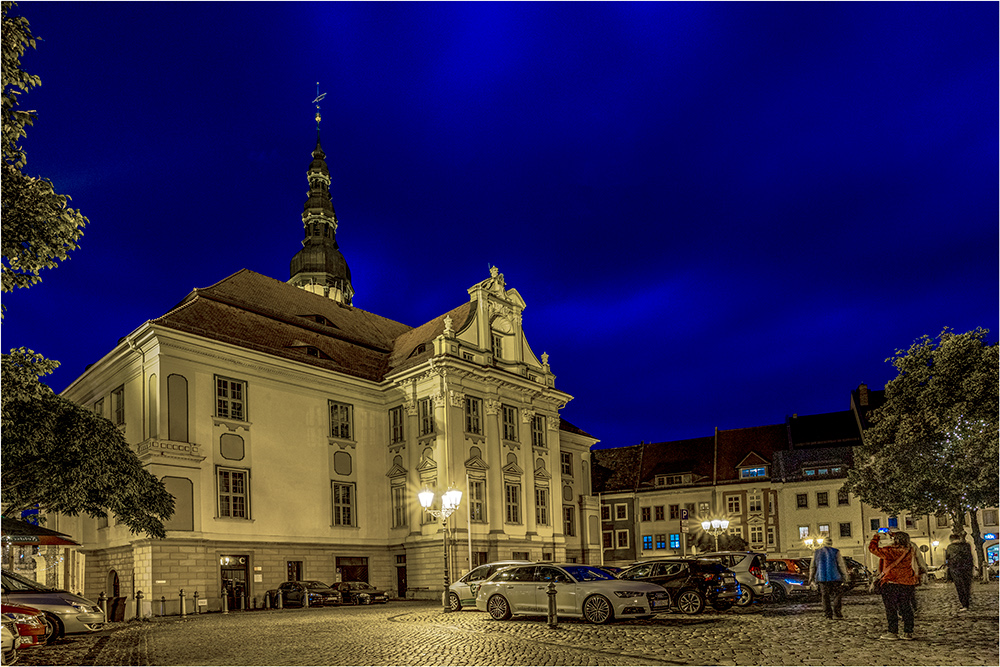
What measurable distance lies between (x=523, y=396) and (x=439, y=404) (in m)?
7.21

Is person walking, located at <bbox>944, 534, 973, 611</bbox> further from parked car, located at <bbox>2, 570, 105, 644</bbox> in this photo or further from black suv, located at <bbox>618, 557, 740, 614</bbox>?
parked car, located at <bbox>2, 570, 105, 644</bbox>

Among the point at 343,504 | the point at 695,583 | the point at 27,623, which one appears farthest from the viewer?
the point at 343,504

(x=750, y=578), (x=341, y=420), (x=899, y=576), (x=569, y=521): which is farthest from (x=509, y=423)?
(x=899, y=576)

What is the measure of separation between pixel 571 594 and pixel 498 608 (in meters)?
2.56

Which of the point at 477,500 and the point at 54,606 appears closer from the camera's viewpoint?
the point at 54,606

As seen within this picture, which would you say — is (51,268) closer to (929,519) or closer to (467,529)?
(467,529)

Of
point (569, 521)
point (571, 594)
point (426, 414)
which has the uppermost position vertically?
point (426, 414)

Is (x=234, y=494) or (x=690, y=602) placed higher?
(x=234, y=494)

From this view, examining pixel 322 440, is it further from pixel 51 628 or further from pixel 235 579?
pixel 51 628

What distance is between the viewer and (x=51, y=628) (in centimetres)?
1847

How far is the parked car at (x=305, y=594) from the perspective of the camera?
36062mm

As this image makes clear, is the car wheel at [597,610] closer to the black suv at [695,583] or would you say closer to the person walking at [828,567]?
the black suv at [695,583]

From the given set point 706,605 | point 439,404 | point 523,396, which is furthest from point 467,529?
point 706,605

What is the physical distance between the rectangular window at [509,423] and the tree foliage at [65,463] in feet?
77.9
